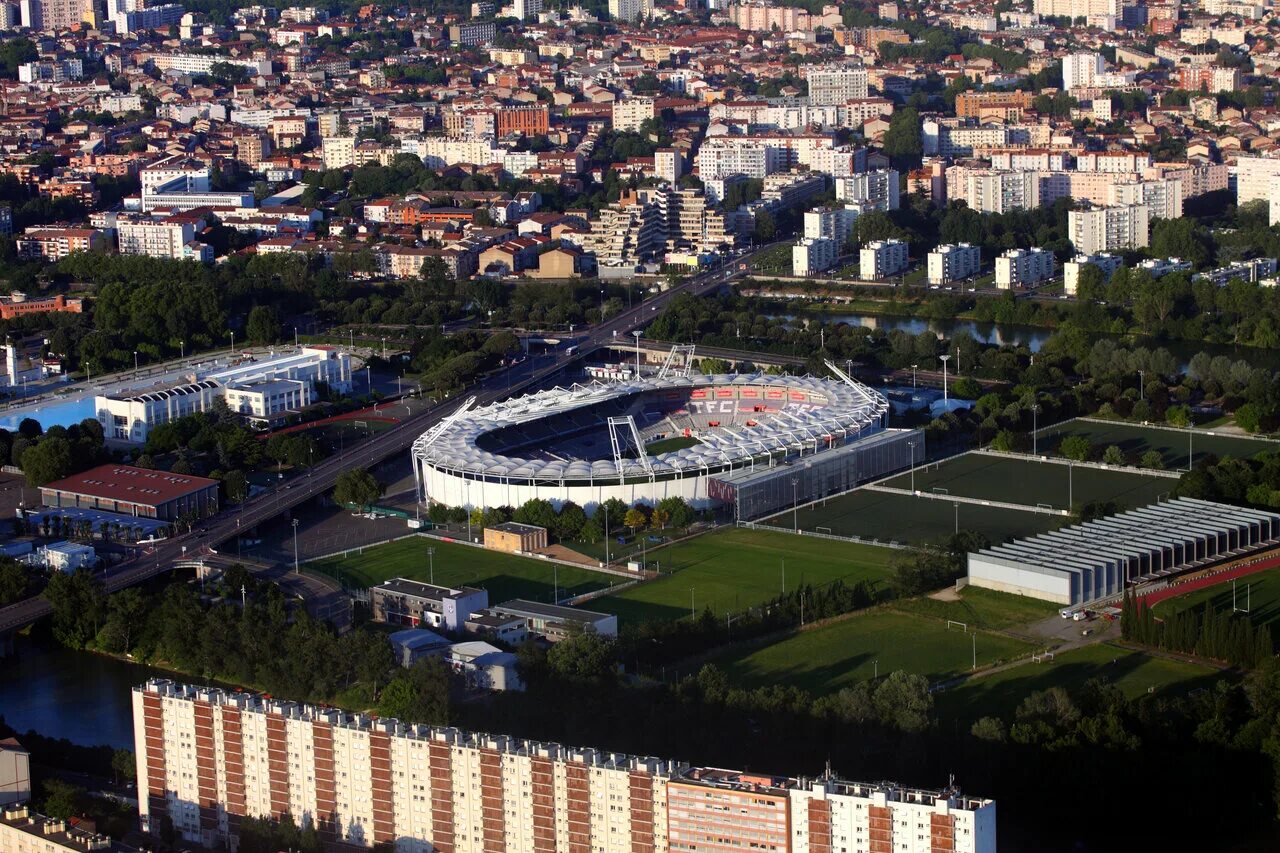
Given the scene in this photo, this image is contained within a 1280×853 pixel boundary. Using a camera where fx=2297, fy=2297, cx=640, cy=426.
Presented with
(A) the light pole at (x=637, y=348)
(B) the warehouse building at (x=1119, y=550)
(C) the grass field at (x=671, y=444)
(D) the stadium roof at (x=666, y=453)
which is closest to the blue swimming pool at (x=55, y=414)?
(D) the stadium roof at (x=666, y=453)

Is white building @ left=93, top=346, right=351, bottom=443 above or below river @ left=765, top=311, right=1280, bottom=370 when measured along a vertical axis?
above

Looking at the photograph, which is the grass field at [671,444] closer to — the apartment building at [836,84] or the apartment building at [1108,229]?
the apartment building at [1108,229]

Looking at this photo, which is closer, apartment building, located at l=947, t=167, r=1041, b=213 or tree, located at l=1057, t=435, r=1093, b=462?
tree, located at l=1057, t=435, r=1093, b=462

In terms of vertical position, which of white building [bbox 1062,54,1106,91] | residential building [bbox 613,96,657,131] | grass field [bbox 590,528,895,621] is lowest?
grass field [bbox 590,528,895,621]

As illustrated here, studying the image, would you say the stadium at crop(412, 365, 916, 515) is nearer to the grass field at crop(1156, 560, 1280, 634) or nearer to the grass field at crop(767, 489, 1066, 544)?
the grass field at crop(767, 489, 1066, 544)

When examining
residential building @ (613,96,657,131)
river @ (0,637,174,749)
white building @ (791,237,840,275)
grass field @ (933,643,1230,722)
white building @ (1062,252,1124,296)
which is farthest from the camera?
residential building @ (613,96,657,131)

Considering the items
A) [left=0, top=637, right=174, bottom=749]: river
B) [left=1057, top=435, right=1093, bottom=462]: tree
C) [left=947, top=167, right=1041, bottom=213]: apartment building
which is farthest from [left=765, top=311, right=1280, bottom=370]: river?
[left=0, top=637, right=174, bottom=749]: river

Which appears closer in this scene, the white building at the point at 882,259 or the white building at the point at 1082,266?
the white building at the point at 1082,266

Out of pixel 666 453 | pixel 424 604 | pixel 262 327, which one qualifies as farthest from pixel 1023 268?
pixel 424 604
